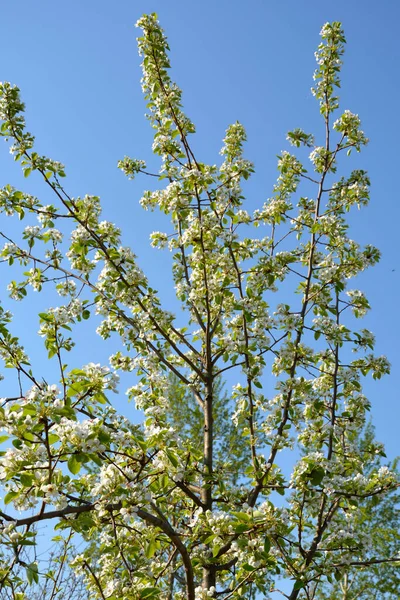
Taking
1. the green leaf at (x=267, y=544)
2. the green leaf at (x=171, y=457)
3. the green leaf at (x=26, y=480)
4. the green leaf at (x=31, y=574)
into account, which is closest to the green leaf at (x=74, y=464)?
the green leaf at (x=26, y=480)

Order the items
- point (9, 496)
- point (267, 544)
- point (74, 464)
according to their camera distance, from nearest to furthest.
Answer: point (74, 464) → point (9, 496) → point (267, 544)

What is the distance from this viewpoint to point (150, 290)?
518 centimetres

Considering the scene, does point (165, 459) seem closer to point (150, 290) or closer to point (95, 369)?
point (95, 369)

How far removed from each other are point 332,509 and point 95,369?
2.76 metres

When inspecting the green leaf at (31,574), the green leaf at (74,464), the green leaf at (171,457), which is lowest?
the green leaf at (31,574)

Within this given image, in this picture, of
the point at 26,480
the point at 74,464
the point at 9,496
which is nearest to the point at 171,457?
the point at 74,464

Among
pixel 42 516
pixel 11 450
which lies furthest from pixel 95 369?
pixel 42 516

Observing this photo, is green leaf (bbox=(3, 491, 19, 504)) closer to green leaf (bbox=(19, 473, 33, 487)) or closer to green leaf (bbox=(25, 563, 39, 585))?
green leaf (bbox=(19, 473, 33, 487))

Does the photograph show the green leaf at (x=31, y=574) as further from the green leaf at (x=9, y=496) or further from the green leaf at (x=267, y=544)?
the green leaf at (x=267, y=544)

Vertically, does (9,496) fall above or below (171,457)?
below

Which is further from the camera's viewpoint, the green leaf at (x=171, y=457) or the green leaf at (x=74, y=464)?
the green leaf at (x=171, y=457)

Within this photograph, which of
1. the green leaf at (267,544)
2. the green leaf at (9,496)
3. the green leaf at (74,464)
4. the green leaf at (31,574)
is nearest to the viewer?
the green leaf at (31,574)

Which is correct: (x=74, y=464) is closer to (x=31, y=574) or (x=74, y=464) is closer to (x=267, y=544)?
(x=31, y=574)

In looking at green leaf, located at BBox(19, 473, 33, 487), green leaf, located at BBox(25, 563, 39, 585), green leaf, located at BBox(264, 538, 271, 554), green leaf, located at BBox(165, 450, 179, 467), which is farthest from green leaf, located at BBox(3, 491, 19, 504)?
green leaf, located at BBox(264, 538, 271, 554)
